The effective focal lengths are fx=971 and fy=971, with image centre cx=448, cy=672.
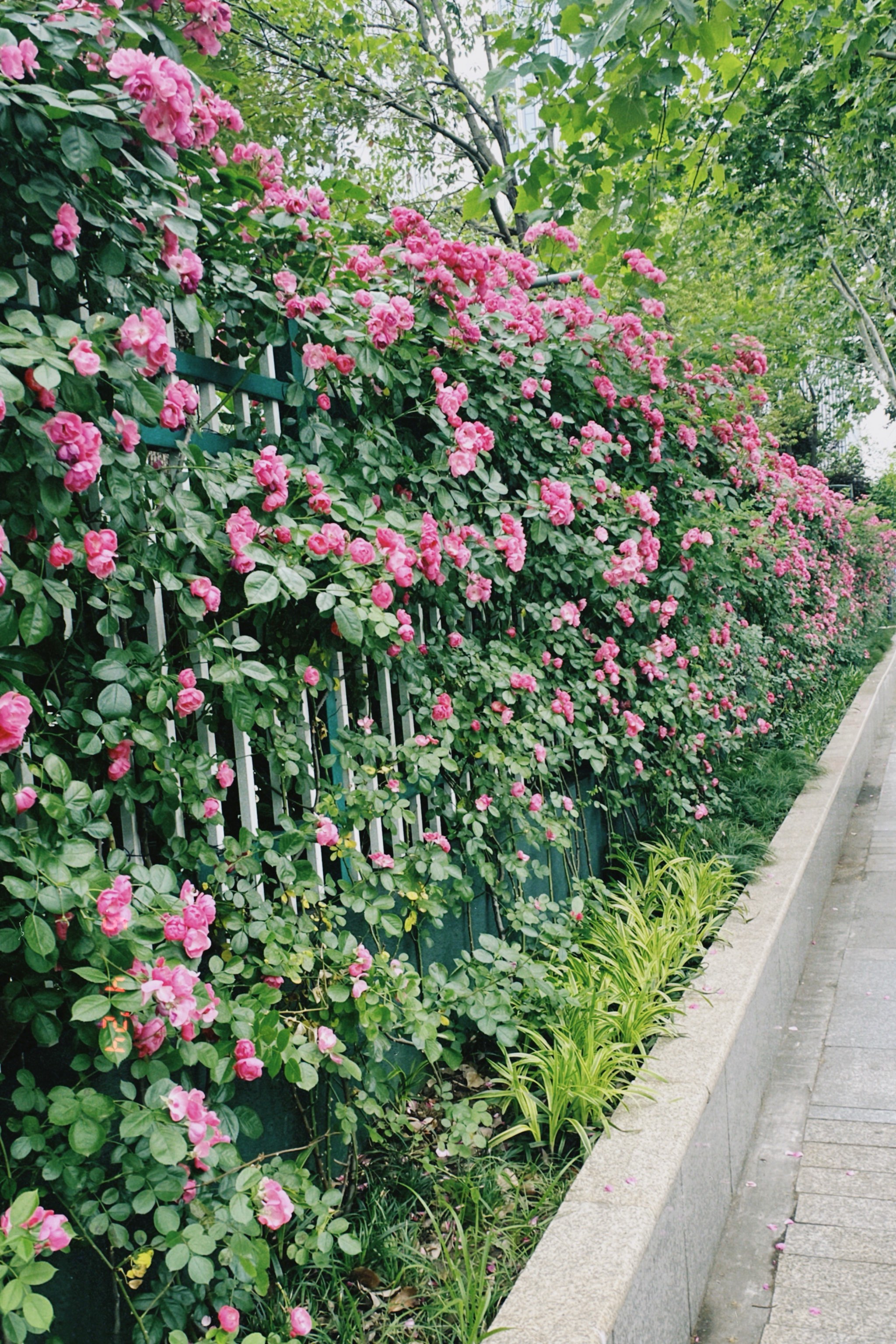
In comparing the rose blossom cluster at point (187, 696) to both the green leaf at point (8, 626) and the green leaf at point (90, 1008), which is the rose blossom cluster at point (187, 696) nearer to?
the green leaf at point (8, 626)

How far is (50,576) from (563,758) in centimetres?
212

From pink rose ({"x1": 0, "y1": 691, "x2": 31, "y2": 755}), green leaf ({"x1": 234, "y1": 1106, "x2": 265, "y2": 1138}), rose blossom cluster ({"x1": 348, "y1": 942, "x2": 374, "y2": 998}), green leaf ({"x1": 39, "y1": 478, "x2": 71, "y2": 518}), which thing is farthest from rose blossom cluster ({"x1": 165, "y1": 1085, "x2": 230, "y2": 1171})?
green leaf ({"x1": 39, "y1": 478, "x2": 71, "y2": 518})

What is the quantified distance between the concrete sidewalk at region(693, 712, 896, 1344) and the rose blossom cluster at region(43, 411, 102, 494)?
7.83 feet

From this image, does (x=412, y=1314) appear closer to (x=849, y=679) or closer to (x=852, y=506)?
(x=849, y=679)

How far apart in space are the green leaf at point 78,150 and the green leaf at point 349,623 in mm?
958

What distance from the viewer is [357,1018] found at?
223 centimetres

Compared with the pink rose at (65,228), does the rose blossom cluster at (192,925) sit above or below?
below

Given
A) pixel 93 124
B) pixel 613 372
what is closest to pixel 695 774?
pixel 613 372

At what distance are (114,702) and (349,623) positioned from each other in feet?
1.81

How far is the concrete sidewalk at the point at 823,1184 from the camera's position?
7.75ft

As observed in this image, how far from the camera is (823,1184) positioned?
290cm

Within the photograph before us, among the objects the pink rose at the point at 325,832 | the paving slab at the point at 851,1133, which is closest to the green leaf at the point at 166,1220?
the pink rose at the point at 325,832

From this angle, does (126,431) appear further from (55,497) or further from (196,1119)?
(196,1119)

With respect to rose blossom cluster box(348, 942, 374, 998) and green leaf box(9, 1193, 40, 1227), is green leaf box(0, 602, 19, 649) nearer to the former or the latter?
green leaf box(9, 1193, 40, 1227)
